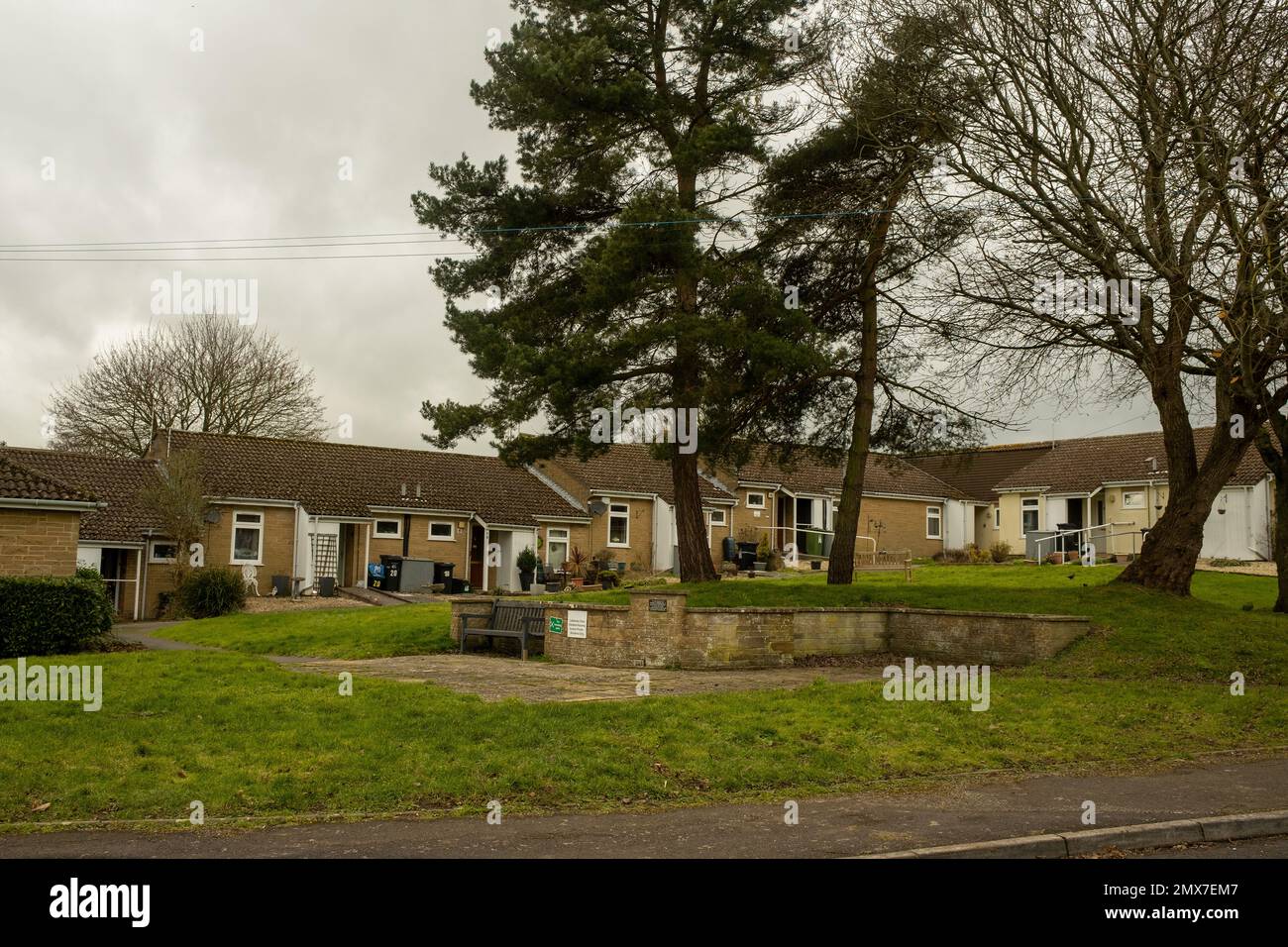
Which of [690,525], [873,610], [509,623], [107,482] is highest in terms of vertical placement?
[107,482]

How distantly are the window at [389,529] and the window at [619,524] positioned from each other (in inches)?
350

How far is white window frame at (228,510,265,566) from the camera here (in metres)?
36.5

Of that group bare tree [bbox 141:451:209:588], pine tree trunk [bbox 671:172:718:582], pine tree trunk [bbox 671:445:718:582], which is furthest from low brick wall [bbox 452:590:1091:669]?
bare tree [bbox 141:451:209:588]

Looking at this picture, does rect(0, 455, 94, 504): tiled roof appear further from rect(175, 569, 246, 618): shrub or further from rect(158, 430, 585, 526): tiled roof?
rect(158, 430, 585, 526): tiled roof

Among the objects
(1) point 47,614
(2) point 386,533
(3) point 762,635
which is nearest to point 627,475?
(2) point 386,533

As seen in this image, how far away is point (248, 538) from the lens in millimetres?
37031

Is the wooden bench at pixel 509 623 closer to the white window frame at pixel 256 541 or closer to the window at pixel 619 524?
the white window frame at pixel 256 541

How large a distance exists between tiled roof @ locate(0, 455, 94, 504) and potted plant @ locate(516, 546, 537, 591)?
58.3 ft

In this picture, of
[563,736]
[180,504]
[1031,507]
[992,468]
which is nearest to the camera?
[563,736]

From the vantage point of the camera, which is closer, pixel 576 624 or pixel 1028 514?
pixel 576 624

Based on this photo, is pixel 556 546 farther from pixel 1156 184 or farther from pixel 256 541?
pixel 1156 184

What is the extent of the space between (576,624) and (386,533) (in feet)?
74.8

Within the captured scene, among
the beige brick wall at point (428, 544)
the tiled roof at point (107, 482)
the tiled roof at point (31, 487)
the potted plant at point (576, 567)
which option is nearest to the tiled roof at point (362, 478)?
the beige brick wall at point (428, 544)

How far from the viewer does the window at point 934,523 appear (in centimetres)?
5053
